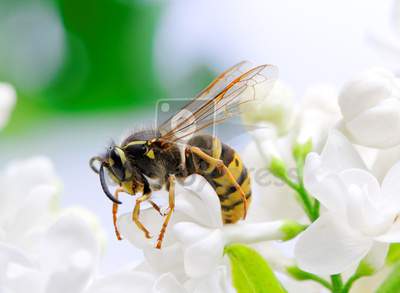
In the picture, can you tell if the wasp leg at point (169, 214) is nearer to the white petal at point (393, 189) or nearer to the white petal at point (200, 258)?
the white petal at point (200, 258)

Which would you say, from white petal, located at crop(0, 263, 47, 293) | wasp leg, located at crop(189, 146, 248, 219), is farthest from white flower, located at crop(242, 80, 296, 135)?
white petal, located at crop(0, 263, 47, 293)

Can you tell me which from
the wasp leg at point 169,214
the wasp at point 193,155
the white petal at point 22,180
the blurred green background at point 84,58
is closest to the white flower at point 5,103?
the white petal at point 22,180

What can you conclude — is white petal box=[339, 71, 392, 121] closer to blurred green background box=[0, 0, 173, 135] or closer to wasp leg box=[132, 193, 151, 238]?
wasp leg box=[132, 193, 151, 238]

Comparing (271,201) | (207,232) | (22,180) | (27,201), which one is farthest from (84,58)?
(207,232)

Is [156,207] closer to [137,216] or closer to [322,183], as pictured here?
[137,216]

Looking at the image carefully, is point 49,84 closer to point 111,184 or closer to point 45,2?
point 45,2

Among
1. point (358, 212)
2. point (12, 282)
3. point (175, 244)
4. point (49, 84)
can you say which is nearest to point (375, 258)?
point (358, 212)
